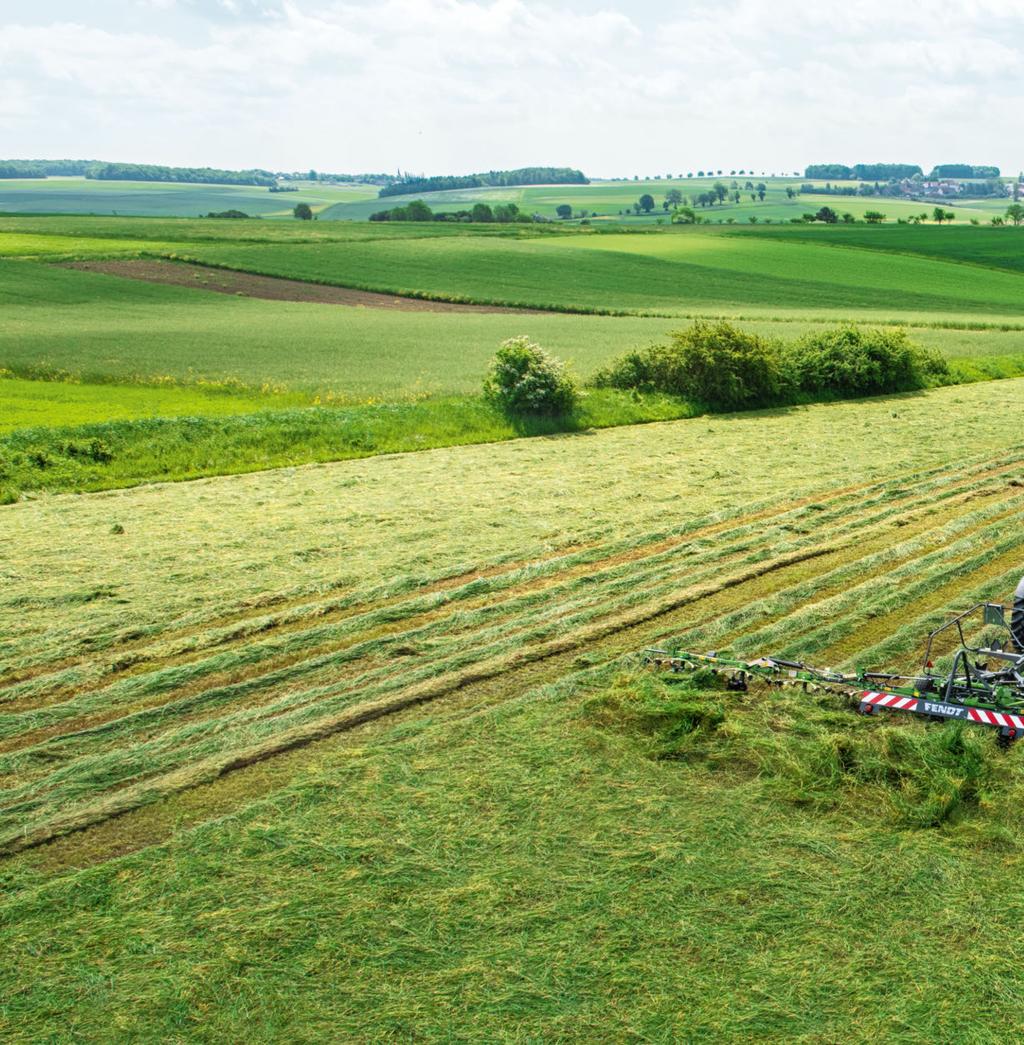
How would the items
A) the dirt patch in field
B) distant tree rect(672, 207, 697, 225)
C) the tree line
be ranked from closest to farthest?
the dirt patch in field → the tree line → distant tree rect(672, 207, 697, 225)

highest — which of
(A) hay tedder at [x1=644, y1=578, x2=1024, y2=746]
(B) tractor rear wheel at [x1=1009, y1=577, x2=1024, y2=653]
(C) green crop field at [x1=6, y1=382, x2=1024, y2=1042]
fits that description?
(B) tractor rear wheel at [x1=1009, y1=577, x2=1024, y2=653]

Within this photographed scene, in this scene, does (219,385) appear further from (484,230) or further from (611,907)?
(484,230)

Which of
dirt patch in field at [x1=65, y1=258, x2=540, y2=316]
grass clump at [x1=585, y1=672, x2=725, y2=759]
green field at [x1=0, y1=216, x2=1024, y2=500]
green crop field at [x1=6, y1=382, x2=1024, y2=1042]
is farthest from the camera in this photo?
dirt patch in field at [x1=65, y1=258, x2=540, y2=316]

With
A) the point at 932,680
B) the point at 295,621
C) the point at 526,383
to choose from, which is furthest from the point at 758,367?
the point at 932,680

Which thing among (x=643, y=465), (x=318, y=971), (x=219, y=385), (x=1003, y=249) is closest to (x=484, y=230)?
(x=1003, y=249)

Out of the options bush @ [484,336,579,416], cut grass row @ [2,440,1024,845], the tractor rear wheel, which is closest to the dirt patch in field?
bush @ [484,336,579,416]

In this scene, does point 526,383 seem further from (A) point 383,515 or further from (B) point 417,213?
(B) point 417,213

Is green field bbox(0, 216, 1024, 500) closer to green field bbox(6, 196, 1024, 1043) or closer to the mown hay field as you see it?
green field bbox(6, 196, 1024, 1043)

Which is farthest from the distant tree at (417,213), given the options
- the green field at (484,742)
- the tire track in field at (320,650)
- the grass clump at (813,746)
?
the grass clump at (813,746)
